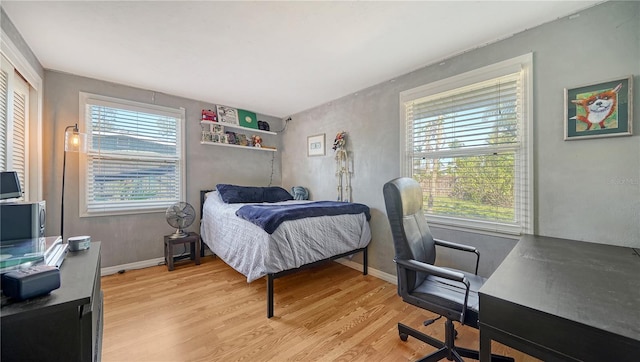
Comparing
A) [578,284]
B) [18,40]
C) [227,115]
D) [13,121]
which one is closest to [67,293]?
[578,284]

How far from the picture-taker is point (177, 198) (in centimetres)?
336

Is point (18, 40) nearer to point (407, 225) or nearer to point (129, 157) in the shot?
point (129, 157)

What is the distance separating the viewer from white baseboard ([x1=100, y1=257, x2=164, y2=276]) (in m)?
2.83

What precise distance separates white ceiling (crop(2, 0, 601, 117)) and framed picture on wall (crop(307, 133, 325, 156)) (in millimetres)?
912

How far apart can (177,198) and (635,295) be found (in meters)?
4.03

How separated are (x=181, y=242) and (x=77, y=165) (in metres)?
1.44

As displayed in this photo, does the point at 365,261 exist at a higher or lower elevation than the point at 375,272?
higher

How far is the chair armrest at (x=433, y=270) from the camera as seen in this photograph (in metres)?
1.19

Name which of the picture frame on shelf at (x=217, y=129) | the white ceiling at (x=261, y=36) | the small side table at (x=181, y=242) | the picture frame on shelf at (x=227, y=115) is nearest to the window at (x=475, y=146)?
the white ceiling at (x=261, y=36)

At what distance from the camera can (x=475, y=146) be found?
7.01 ft

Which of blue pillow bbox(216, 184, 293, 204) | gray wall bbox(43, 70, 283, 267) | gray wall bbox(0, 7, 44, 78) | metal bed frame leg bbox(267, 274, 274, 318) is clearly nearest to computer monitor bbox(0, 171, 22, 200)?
gray wall bbox(0, 7, 44, 78)

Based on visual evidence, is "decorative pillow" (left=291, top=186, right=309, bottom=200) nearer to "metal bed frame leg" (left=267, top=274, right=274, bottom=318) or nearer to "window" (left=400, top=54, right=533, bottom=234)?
"window" (left=400, top=54, right=533, bottom=234)

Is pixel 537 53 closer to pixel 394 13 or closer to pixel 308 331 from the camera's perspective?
pixel 394 13

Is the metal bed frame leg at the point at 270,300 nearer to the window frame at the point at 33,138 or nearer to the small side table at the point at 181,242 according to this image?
the small side table at the point at 181,242
